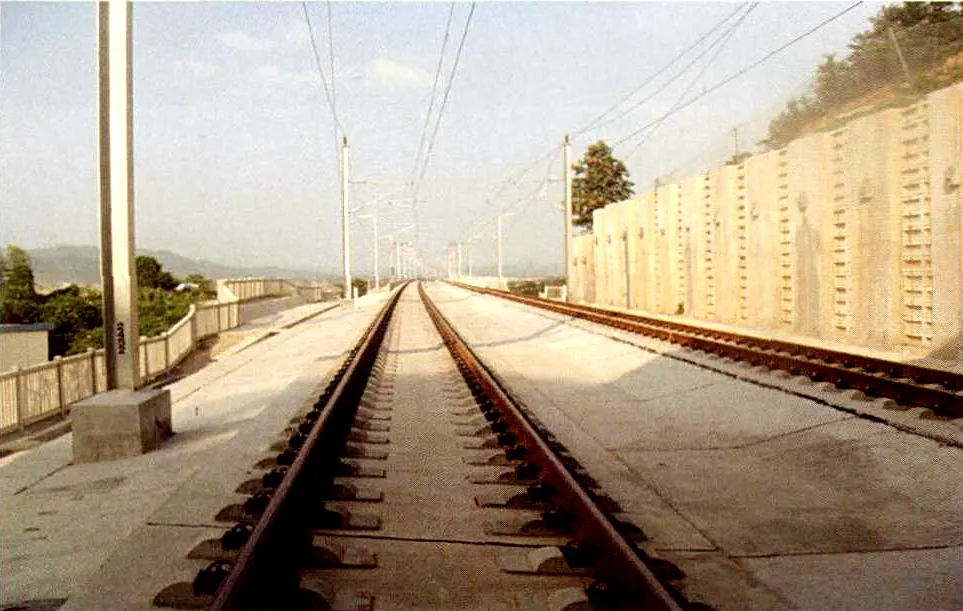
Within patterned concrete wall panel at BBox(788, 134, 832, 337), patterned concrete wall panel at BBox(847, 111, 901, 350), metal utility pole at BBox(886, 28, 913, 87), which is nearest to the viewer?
patterned concrete wall panel at BBox(847, 111, 901, 350)

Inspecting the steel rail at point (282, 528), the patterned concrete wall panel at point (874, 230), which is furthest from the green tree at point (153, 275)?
the steel rail at point (282, 528)

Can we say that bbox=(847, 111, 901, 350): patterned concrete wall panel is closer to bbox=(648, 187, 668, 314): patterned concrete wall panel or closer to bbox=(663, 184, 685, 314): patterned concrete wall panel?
bbox=(663, 184, 685, 314): patterned concrete wall panel

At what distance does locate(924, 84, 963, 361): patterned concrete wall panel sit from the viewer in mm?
13594

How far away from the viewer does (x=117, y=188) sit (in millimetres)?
8047

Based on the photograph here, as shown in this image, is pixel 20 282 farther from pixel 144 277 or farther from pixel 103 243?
pixel 103 243

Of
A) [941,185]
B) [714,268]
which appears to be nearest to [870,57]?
[941,185]

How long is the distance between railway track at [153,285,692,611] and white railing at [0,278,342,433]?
4.03 metres

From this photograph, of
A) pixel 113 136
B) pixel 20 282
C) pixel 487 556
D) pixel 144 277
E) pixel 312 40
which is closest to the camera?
pixel 487 556

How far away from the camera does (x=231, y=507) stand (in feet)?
17.6

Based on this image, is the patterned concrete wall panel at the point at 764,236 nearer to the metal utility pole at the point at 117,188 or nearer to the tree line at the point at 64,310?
the metal utility pole at the point at 117,188

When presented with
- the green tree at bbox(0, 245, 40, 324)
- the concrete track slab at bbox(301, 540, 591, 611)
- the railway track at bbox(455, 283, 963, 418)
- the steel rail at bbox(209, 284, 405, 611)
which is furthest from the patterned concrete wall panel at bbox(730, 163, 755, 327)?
the green tree at bbox(0, 245, 40, 324)

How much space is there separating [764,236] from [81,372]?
638 inches

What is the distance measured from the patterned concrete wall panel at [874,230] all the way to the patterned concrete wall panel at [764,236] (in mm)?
3425

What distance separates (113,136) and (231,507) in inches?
170
